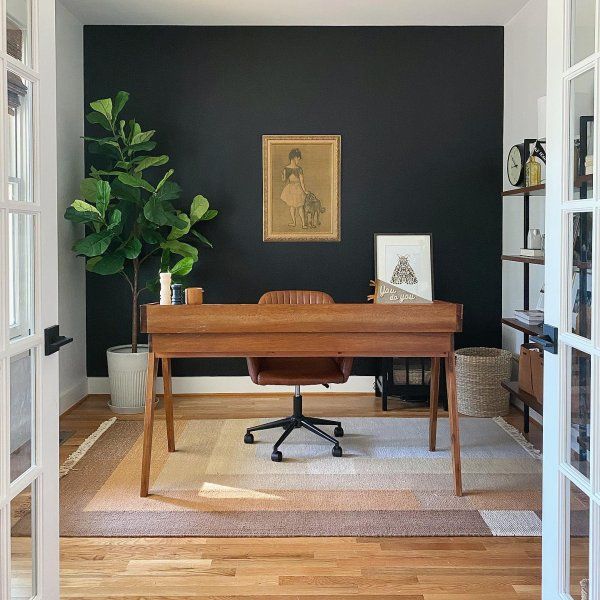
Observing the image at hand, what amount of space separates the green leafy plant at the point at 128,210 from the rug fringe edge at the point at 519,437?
2424 mm

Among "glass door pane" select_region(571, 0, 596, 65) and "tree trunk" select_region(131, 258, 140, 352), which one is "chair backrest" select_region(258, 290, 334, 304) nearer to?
"tree trunk" select_region(131, 258, 140, 352)

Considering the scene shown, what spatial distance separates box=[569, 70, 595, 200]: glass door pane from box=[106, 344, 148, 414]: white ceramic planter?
4.03 meters

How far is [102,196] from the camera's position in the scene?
17.5ft

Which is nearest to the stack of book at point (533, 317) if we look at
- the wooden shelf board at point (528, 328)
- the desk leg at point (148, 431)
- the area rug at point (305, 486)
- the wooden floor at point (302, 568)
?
the wooden shelf board at point (528, 328)

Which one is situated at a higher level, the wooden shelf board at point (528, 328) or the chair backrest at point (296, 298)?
the chair backrest at point (296, 298)

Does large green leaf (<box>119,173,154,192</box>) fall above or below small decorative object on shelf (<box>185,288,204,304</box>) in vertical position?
above

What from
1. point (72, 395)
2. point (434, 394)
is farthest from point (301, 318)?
point (72, 395)

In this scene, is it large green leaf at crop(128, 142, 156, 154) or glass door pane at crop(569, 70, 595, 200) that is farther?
large green leaf at crop(128, 142, 156, 154)

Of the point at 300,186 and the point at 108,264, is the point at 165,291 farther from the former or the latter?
the point at 300,186

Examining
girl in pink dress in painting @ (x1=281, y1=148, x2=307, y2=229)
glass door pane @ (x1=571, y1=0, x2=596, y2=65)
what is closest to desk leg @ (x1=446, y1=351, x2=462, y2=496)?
glass door pane @ (x1=571, y1=0, x2=596, y2=65)

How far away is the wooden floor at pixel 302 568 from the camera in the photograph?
275 cm

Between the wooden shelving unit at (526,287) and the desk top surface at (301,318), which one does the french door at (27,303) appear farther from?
the wooden shelving unit at (526,287)

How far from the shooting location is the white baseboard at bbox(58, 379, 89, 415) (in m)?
5.46

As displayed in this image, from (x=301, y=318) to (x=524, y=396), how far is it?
1837 mm
